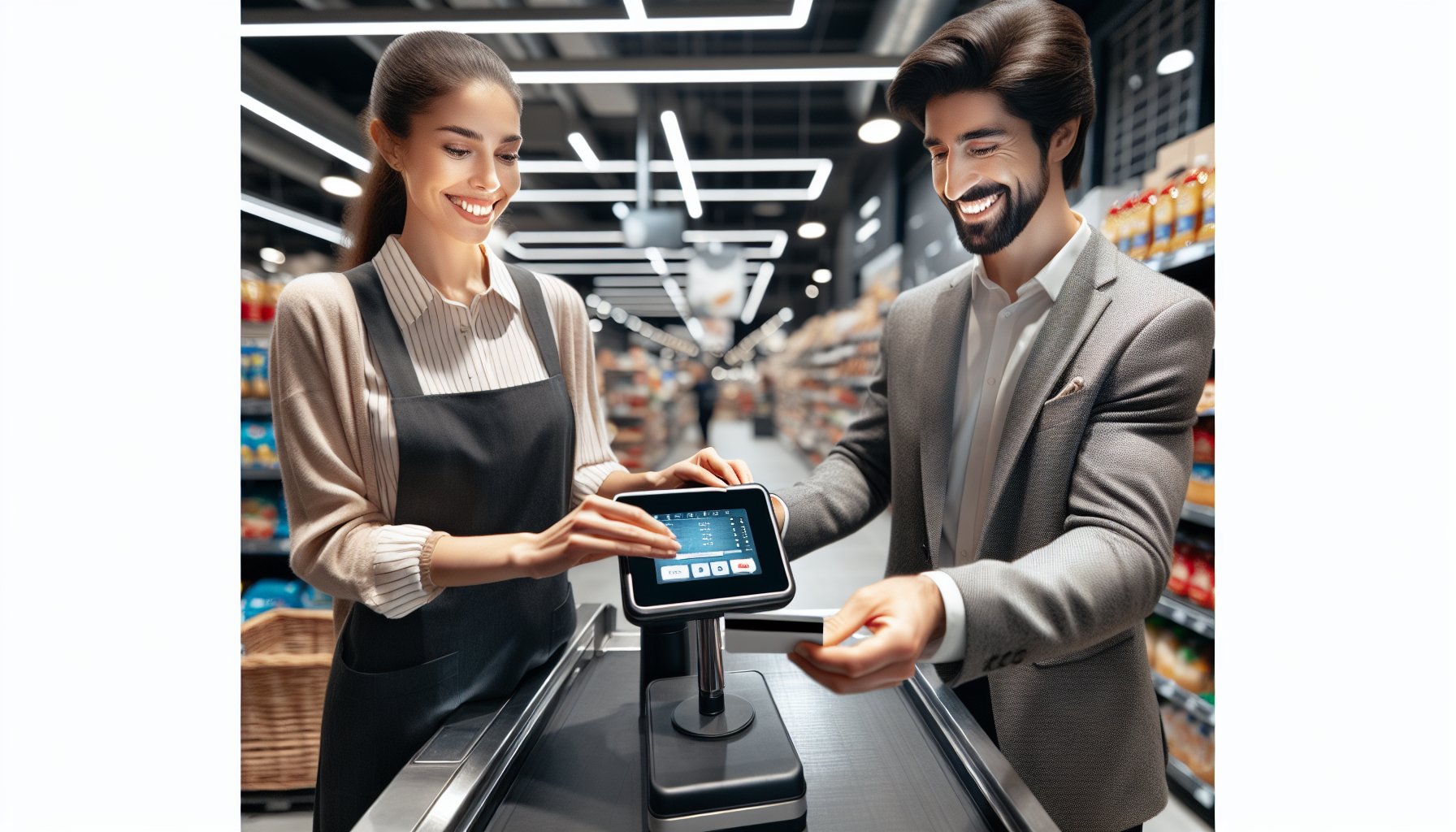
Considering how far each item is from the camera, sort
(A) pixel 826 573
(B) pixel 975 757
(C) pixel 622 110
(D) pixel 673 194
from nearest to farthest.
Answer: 1. (B) pixel 975 757
2. (A) pixel 826 573
3. (C) pixel 622 110
4. (D) pixel 673 194

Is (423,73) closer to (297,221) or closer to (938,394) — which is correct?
(938,394)

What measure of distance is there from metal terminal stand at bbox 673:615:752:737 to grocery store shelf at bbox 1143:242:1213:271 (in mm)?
2138

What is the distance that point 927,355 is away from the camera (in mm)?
1263

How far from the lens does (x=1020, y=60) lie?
100 centimetres

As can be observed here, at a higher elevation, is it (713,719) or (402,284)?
(402,284)

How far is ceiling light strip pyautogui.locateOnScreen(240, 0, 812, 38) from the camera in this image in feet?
8.28

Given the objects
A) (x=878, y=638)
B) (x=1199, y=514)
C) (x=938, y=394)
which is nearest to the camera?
(x=878, y=638)

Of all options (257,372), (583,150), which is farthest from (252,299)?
(583,150)

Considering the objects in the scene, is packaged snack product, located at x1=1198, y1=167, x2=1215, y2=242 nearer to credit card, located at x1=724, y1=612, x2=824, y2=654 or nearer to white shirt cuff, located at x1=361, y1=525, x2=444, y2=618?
credit card, located at x1=724, y1=612, x2=824, y2=654

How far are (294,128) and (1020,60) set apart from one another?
4.53 metres

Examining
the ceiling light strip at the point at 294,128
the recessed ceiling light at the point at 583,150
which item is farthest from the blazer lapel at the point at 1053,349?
the recessed ceiling light at the point at 583,150

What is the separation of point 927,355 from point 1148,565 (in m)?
0.54
